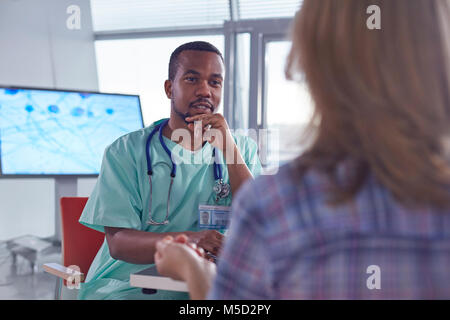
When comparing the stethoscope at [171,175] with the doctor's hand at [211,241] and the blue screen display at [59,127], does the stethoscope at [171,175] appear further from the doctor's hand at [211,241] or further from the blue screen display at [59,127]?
the blue screen display at [59,127]

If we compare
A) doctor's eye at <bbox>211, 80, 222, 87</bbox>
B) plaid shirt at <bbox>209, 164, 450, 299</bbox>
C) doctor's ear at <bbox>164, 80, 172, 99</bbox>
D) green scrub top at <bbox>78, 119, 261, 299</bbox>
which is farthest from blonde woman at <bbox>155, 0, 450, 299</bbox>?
doctor's ear at <bbox>164, 80, 172, 99</bbox>

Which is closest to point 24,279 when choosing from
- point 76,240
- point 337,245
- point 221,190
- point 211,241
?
point 76,240

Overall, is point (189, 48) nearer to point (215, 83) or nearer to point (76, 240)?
point (215, 83)

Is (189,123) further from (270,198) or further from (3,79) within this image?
(3,79)

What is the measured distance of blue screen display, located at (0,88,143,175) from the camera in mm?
2666

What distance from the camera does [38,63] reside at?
13.7 feet

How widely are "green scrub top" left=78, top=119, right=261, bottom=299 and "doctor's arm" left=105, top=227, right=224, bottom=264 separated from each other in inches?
1.5

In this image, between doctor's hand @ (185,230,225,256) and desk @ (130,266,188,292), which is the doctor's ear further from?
desk @ (130,266,188,292)

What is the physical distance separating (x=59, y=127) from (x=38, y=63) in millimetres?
1652

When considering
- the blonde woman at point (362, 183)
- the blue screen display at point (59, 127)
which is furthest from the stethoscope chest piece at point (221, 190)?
the blue screen display at point (59, 127)

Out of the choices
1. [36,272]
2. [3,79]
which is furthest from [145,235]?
[3,79]
